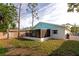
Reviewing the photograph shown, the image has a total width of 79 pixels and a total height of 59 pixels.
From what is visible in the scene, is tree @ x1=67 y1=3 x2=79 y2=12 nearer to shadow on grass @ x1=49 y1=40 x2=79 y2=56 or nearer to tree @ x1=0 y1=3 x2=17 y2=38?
shadow on grass @ x1=49 y1=40 x2=79 y2=56

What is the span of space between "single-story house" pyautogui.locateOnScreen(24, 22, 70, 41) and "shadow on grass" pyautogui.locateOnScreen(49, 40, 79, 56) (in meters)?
0.14

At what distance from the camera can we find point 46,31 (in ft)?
13.2

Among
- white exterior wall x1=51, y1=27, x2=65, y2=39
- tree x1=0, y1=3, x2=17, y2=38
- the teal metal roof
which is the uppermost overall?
tree x1=0, y1=3, x2=17, y2=38

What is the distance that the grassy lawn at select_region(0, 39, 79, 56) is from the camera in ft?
13.2

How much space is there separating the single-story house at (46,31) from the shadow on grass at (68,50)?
0.14 m

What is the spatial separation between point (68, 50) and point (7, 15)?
36.9 inches

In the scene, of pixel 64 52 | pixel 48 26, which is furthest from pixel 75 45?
pixel 48 26

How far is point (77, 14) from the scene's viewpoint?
406cm

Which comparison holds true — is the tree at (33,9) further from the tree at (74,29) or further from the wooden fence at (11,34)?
the tree at (74,29)

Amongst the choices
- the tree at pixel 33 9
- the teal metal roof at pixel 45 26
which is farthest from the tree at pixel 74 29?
the tree at pixel 33 9

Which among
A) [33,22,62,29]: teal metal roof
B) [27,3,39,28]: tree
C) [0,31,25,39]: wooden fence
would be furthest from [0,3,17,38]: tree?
[33,22,62,29]: teal metal roof

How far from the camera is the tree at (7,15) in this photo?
13.3 feet

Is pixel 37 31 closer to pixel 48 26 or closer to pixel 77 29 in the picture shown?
pixel 48 26

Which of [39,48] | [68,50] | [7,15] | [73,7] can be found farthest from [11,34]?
[73,7]
